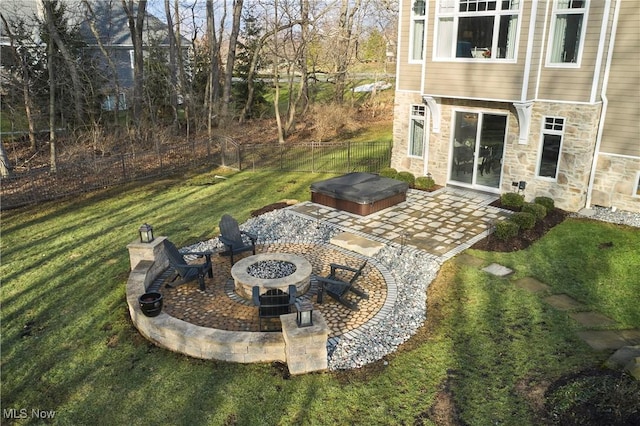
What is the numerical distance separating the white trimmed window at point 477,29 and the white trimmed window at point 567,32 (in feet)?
3.13

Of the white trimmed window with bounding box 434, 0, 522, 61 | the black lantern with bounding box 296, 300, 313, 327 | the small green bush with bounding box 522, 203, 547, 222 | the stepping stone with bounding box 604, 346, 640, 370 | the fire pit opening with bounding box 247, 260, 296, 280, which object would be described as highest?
the white trimmed window with bounding box 434, 0, 522, 61

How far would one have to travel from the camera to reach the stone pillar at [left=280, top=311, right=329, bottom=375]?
615cm

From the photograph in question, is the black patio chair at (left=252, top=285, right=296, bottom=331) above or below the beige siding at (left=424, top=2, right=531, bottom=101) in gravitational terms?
below

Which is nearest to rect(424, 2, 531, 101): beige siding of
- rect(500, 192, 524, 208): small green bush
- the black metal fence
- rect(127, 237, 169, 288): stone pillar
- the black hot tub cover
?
rect(500, 192, 524, 208): small green bush

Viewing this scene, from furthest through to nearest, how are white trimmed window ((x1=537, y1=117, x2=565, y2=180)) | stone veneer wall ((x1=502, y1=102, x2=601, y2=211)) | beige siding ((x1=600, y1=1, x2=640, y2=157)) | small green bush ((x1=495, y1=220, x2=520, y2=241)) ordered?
1. white trimmed window ((x1=537, y1=117, x2=565, y2=180))
2. stone veneer wall ((x1=502, y1=102, x2=601, y2=211))
3. beige siding ((x1=600, y1=1, x2=640, y2=157))
4. small green bush ((x1=495, y1=220, x2=520, y2=241))

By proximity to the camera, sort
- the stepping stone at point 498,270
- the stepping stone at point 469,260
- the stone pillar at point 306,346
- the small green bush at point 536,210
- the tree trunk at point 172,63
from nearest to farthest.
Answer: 1. the stone pillar at point 306,346
2. the stepping stone at point 498,270
3. the stepping stone at point 469,260
4. the small green bush at point 536,210
5. the tree trunk at point 172,63

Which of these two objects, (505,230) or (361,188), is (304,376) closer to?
(505,230)

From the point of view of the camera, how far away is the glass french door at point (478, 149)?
1341 centimetres

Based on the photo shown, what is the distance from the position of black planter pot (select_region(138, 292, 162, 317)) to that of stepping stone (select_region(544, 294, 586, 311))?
6728mm

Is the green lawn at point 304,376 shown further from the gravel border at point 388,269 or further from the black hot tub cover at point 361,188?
the black hot tub cover at point 361,188

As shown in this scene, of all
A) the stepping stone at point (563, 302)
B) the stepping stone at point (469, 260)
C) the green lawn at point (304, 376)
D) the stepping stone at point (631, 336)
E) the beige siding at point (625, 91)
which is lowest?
the green lawn at point (304, 376)

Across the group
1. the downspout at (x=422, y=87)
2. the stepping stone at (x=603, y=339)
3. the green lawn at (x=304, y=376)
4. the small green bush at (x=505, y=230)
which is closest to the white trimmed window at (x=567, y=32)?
the downspout at (x=422, y=87)

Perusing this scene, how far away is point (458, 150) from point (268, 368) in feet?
33.6

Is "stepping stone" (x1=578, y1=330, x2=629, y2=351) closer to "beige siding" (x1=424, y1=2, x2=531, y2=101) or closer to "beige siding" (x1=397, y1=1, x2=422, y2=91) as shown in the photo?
"beige siding" (x1=424, y1=2, x2=531, y2=101)
